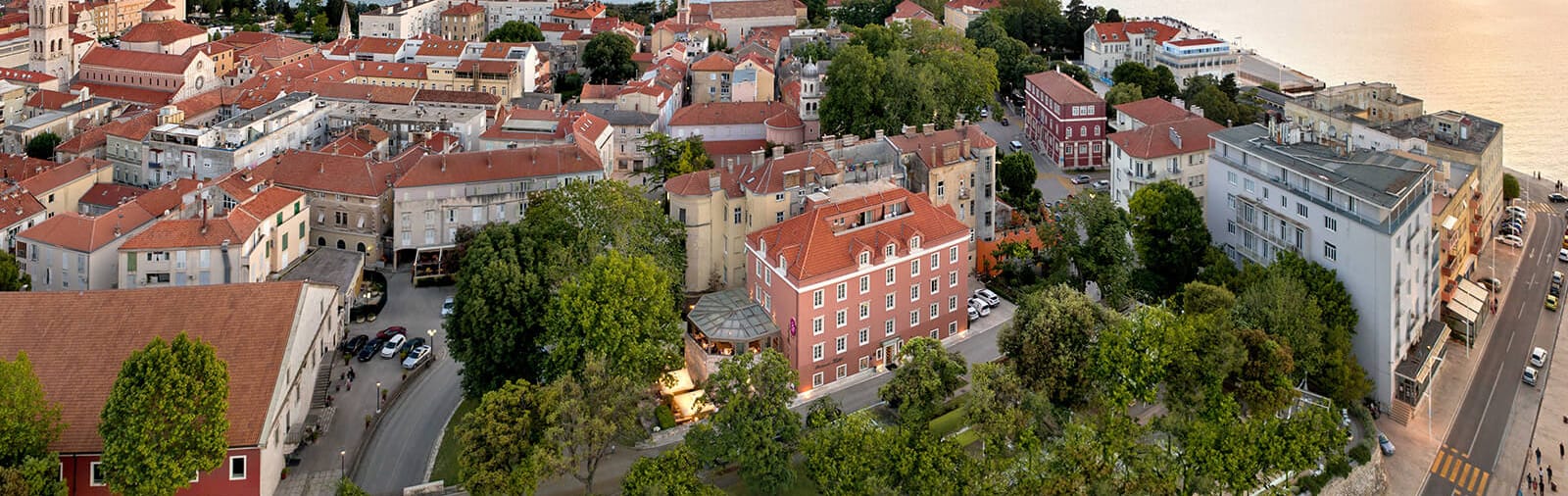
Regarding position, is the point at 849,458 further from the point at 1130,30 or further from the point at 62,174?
the point at 1130,30

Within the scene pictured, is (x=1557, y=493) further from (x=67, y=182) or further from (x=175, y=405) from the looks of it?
(x=67, y=182)

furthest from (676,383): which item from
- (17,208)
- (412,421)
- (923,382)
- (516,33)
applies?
(516,33)

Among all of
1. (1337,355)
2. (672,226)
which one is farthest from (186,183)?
(1337,355)

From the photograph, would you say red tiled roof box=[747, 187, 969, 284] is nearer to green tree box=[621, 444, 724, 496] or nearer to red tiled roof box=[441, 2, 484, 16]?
green tree box=[621, 444, 724, 496]

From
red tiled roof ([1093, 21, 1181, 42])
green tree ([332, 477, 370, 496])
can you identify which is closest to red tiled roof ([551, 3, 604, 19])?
red tiled roof ([1093, 21, 1181, 42])

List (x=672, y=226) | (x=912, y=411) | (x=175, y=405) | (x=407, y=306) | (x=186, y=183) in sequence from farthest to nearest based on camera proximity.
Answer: (x=186, y=183)
(x=407, y=306)
(x=672, y=226)
(x=912, y=411)
(x=175, y=405)

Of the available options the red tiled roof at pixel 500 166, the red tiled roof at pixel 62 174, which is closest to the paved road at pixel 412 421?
the red tiled roof at pixel 500 166

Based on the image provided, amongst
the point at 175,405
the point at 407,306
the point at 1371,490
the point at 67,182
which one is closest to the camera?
the point at 175,405
